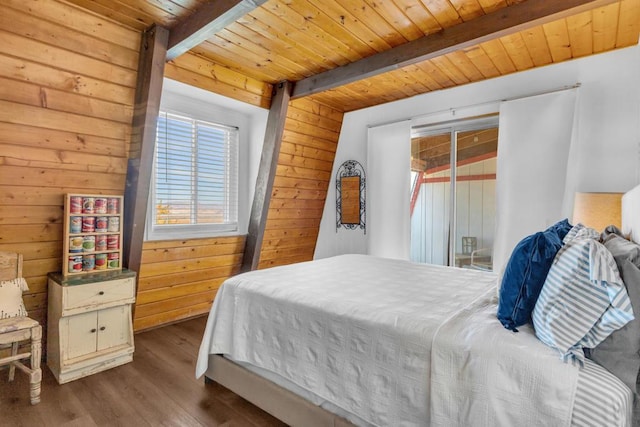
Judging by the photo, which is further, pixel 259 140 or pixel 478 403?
pixel 259 140

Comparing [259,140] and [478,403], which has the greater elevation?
[259,140]

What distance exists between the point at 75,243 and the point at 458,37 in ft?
9.80

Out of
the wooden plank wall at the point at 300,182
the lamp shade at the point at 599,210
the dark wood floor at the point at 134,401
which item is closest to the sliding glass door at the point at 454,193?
the lamp shade at the point at 599,210

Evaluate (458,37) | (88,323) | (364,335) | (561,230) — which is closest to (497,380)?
(364,335)

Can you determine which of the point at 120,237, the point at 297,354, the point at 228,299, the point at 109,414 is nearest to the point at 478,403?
the point at 297,354

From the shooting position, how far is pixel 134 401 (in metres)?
2.00

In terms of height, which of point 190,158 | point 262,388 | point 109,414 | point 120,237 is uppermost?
point 190,158

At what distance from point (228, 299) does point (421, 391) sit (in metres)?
1.21

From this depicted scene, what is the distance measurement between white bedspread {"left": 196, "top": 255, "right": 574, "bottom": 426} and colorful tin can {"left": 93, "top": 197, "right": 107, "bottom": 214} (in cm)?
119

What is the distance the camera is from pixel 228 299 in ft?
6.70

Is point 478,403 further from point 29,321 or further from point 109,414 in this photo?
point 29,321

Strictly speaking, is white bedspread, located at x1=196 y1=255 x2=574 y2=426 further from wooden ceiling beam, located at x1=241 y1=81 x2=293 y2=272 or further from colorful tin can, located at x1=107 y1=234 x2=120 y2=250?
wooden ceiling beam, located at x1=241 y1=81 x2=293 y2=272

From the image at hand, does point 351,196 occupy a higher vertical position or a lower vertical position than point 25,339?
higher

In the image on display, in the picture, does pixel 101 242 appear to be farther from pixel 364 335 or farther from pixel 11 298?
pixel 364 335
